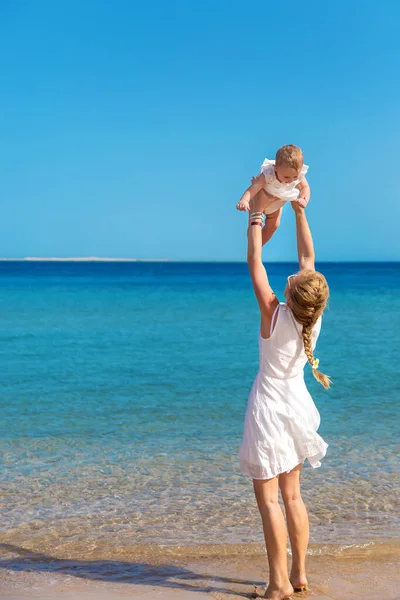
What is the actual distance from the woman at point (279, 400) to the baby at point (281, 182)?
0.15m

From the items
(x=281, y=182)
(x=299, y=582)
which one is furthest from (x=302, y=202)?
(x=299, y=582)

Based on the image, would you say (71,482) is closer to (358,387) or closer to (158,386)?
(158,386)

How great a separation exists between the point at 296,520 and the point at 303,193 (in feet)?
5.53

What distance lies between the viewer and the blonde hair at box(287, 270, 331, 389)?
3.29 meters

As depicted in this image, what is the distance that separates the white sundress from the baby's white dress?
0.59 m

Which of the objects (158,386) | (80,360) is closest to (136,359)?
(80,360)

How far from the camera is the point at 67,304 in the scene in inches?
1097

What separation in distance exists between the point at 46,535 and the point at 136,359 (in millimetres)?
8393

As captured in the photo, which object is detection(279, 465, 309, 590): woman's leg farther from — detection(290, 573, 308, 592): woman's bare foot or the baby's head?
the baby's head

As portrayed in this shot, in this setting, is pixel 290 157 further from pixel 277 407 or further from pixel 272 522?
pixel 272 522

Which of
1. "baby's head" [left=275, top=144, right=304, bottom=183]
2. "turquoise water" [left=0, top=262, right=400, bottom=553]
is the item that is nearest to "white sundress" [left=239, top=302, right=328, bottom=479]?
"baby's head" [left=275, top=144, right=304, bottom=183]

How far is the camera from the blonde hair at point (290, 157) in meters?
3.53

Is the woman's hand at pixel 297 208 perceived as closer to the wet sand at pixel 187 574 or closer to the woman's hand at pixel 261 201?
A: the woman's hand at pixel 261 201

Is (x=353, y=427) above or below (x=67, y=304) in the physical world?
above
